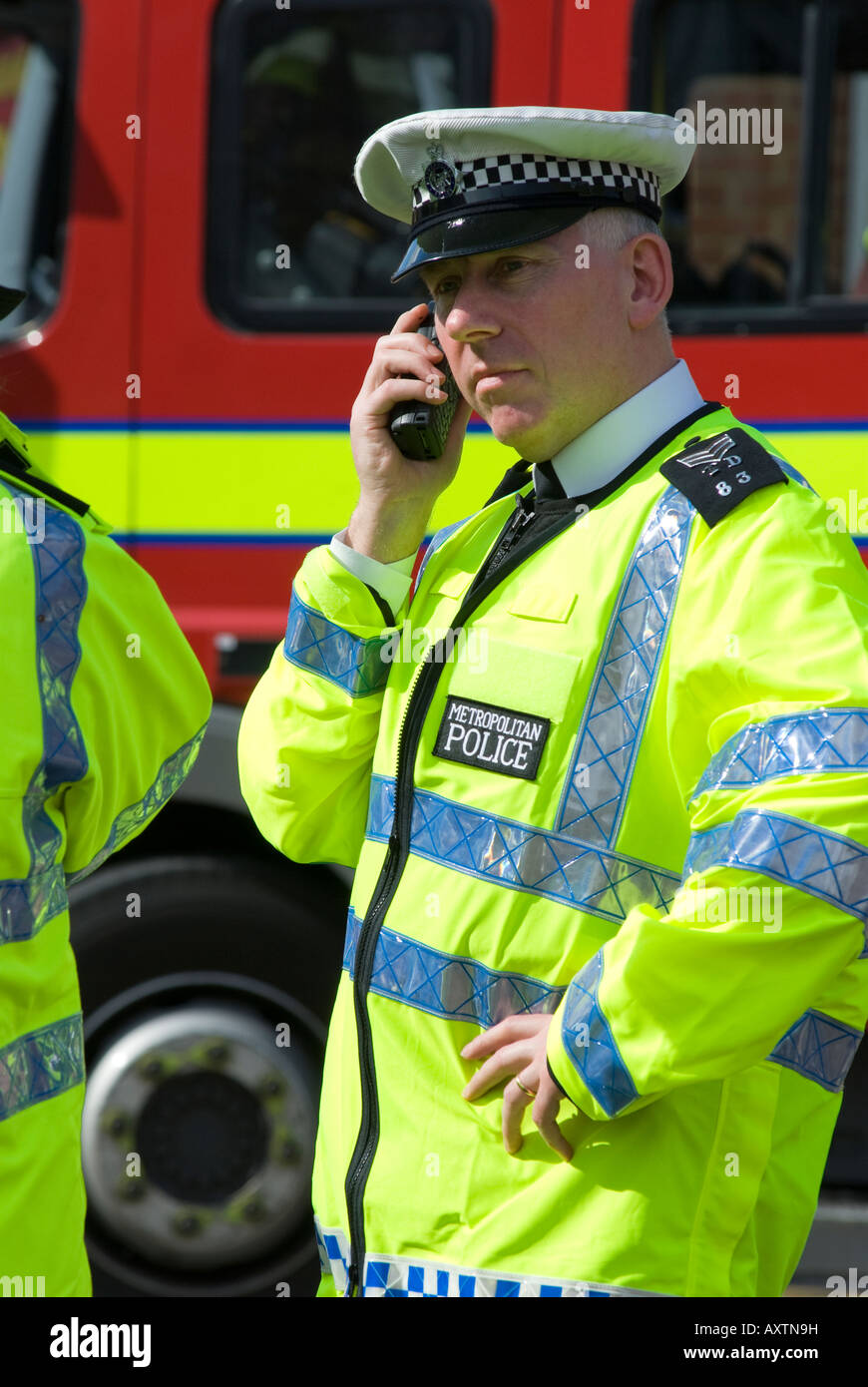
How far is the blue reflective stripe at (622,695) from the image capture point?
64.3 inches

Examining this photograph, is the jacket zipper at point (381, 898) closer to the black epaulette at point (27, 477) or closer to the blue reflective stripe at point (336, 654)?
the blue reflective stripe at point (336, 654)

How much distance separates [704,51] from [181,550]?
153cm

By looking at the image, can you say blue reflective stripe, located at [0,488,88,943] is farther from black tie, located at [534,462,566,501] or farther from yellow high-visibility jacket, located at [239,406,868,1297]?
black tie, located at [534,462,566,501]

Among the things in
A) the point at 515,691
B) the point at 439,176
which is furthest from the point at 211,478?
the point at 515,691

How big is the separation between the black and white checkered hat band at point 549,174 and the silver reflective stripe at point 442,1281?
1.12 metres

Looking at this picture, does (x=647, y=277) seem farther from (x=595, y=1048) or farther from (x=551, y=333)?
(x=595, y=1048)

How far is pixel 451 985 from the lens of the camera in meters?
1.70

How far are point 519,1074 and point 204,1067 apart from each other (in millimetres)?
2093

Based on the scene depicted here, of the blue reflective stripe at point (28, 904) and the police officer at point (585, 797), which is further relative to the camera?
the blue reflective stripe at point (28, 904)

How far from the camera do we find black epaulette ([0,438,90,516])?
1877mm

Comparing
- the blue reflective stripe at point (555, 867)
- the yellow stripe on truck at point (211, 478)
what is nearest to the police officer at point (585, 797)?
the blue reflective stripe at point (555, 867)

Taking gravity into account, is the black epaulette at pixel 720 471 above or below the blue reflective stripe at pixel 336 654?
above
